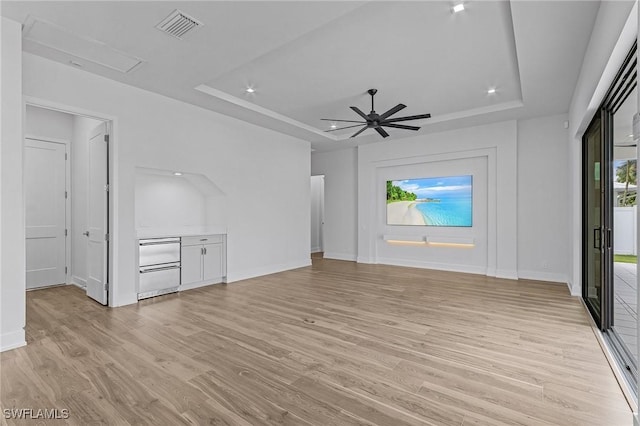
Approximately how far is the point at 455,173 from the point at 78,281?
775cm

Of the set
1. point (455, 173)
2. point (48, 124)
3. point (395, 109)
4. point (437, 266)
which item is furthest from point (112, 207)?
point (455, 173)

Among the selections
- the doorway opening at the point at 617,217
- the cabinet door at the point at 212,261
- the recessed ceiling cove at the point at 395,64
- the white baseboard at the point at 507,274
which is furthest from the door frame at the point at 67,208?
the white baseboard at the point at 507,274

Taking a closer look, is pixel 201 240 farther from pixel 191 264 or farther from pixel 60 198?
pixel 60 198

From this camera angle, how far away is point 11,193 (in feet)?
9.77

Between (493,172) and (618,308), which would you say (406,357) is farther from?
(493,172)

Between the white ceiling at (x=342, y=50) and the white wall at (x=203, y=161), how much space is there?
0.26 meters

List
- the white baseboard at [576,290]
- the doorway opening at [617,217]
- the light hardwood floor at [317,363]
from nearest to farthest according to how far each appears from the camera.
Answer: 1. the light hardwood floor at [317,363]
2. the doorway opening at [617,217]
3. the white baseboard at [576,290]

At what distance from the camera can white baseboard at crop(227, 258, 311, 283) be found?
5.92 meters

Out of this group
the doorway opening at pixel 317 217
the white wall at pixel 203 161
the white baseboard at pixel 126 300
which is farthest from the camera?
the doorway opening at pixel 317 217

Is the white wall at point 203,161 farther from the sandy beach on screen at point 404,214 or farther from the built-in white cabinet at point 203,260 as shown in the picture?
the sandy beach on screen at point 404,214

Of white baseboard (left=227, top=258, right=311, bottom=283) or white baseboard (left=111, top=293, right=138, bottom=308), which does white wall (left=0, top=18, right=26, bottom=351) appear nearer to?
white baseboard (left=111, top=293, right=138, bottom=308)

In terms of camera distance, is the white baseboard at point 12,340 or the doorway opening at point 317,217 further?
the doorway opening at point 317,217

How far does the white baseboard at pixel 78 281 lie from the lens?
534 centimetres

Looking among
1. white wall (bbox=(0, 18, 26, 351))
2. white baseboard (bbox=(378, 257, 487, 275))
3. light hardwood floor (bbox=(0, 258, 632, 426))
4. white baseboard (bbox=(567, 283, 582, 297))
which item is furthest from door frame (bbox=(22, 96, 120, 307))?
white baseboard (bbox=(567, 283, 582, 297))
